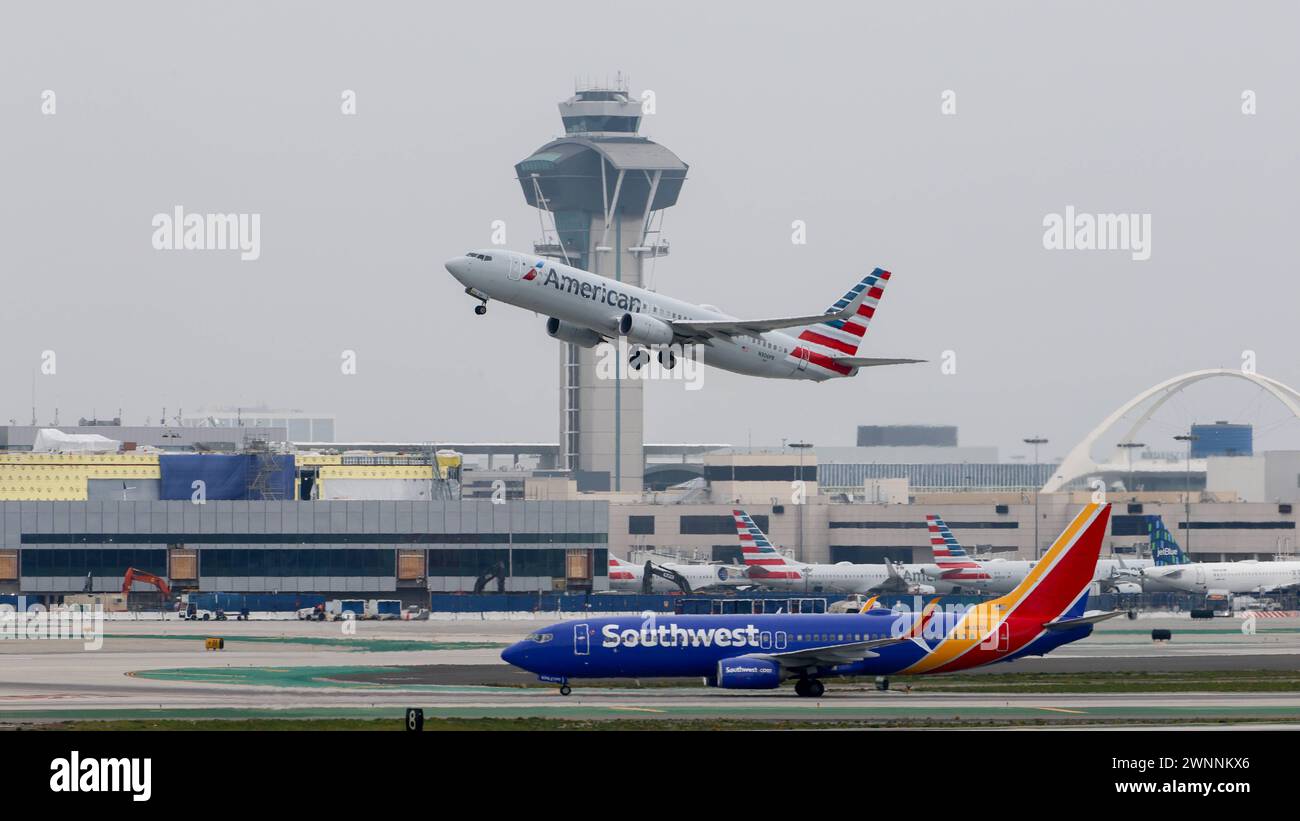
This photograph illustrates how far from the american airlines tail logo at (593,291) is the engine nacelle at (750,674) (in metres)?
18.3

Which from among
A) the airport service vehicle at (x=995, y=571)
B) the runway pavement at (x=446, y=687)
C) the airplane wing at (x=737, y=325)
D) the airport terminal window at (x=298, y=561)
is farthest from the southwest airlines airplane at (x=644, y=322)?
the airport terminal window at (x=298, y=561)

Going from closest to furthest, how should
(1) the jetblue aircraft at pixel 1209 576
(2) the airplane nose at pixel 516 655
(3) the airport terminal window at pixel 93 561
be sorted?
(2) the airplane nose at pixel 516 655, (1) the jetblue aircraft at pixel 1209 576, (3) the airport terminal window at pixel 93 561

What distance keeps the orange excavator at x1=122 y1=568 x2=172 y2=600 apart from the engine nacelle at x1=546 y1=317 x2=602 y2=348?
8020cm

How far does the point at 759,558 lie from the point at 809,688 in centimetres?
9994

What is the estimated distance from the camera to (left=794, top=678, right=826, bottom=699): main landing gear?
69875mm

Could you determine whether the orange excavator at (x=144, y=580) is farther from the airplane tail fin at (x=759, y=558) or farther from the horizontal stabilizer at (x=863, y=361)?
the horizontal stabilizer at (x=863, y=361)

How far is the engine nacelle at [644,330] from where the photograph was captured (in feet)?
261

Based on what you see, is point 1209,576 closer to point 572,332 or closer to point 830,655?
point 572,332

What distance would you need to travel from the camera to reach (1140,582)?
156875 millimetres

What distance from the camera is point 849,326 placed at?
312 feet

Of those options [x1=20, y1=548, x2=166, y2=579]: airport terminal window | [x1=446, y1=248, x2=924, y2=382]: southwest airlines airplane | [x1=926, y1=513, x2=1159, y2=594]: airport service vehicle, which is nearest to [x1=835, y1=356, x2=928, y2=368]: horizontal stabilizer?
[x1=446, y1=248, x2=924, y2=382]: southwest airlines airplane

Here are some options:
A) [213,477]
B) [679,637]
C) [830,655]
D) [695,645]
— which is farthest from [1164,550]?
[679,637]

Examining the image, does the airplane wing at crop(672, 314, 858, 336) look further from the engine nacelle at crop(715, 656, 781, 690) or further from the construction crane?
the construction crane
